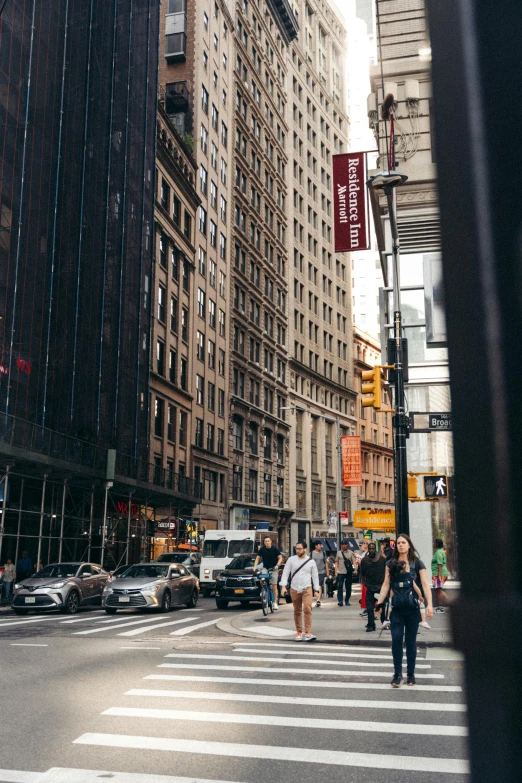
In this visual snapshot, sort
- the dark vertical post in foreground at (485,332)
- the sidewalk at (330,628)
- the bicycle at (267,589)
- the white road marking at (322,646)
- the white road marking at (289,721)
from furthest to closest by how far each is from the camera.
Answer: the bicycle at (267,589)
the sidewalk at (330,628)
the white road marking at (322,646)
the white road marking at (289,721)
the dark vertical post in foreground at (485,332)

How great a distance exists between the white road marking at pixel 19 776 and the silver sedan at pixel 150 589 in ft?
56.7

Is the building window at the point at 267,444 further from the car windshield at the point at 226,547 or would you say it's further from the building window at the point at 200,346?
the car windshield at the point at 226,547

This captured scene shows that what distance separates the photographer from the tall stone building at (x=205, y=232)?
55000 mm

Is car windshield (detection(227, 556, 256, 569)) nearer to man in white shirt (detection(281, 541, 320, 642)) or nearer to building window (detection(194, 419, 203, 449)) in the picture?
man in white shirt (detection(281, 541, 320, 642))

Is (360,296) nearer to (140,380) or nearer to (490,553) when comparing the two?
(140,380)

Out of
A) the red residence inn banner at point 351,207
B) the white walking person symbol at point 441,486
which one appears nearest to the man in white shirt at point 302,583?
the white walking person symbol at point 441,486

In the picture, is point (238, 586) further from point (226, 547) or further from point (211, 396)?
point (211, 396)

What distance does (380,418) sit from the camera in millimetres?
103438

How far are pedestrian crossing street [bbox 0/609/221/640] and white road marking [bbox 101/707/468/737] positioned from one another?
27.6 feet

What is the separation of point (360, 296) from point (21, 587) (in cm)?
10309

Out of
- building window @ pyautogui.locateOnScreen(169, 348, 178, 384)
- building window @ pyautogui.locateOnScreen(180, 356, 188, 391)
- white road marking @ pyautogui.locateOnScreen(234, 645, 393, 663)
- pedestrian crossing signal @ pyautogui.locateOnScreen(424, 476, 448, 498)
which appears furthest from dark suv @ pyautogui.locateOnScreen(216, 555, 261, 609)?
building window @ pyautogui.locateOnScreen(180, 356, 188, 391)

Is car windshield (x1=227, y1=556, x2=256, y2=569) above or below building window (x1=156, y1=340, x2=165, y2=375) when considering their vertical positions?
below

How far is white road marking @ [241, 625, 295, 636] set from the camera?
16964mm

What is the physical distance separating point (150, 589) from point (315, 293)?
2535 inches
